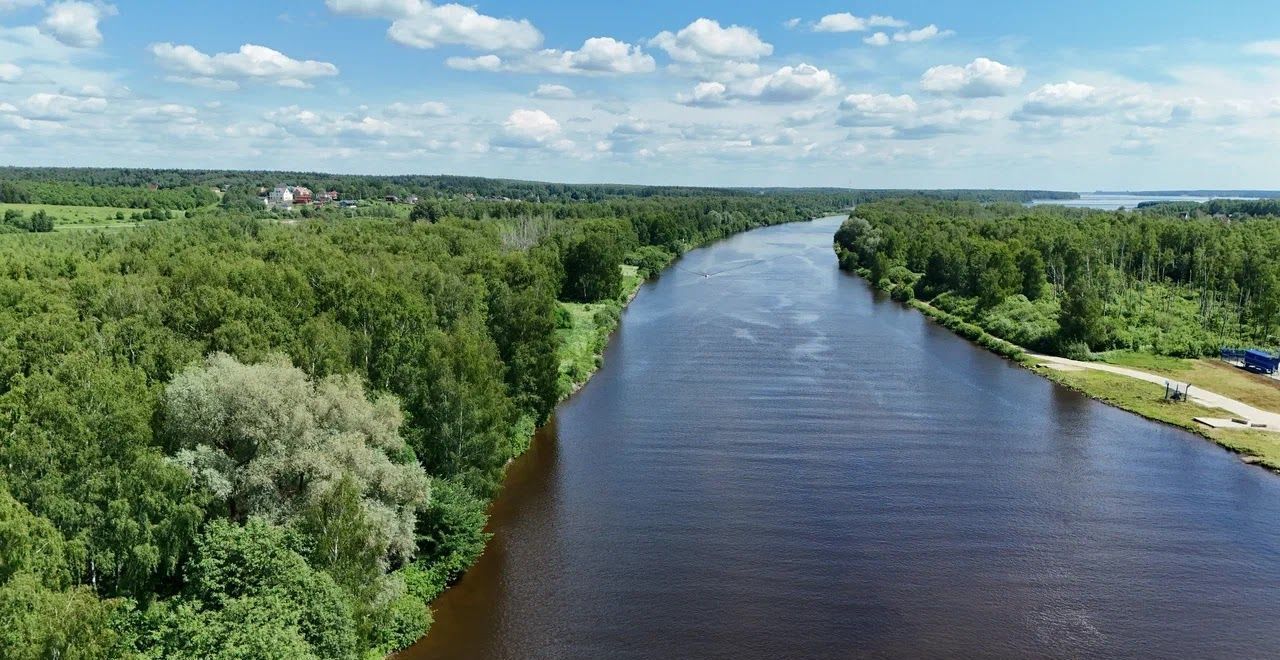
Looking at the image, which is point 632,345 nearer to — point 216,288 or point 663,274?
point 216,288

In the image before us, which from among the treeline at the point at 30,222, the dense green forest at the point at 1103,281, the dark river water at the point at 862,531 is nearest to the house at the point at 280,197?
the treeline at the point at 30,222

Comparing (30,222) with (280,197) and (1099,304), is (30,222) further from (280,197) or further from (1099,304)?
(1099,304)

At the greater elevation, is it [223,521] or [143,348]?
[143,348]

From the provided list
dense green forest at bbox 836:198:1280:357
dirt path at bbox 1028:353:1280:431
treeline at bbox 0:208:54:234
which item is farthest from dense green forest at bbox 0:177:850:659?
dense green forest at bbox 836:198:1280:357

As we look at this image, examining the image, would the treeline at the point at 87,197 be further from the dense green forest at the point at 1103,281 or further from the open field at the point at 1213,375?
the open field at the point at 1213,375

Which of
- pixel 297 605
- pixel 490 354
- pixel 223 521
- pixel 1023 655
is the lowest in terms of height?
pixel 1023 655

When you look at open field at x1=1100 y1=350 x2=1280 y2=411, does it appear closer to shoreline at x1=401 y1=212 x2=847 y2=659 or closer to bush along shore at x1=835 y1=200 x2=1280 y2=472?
bush along shore at x1=835 y1=200 x2=1280 y2=472

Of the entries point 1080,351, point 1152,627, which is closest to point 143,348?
point 1152,627
